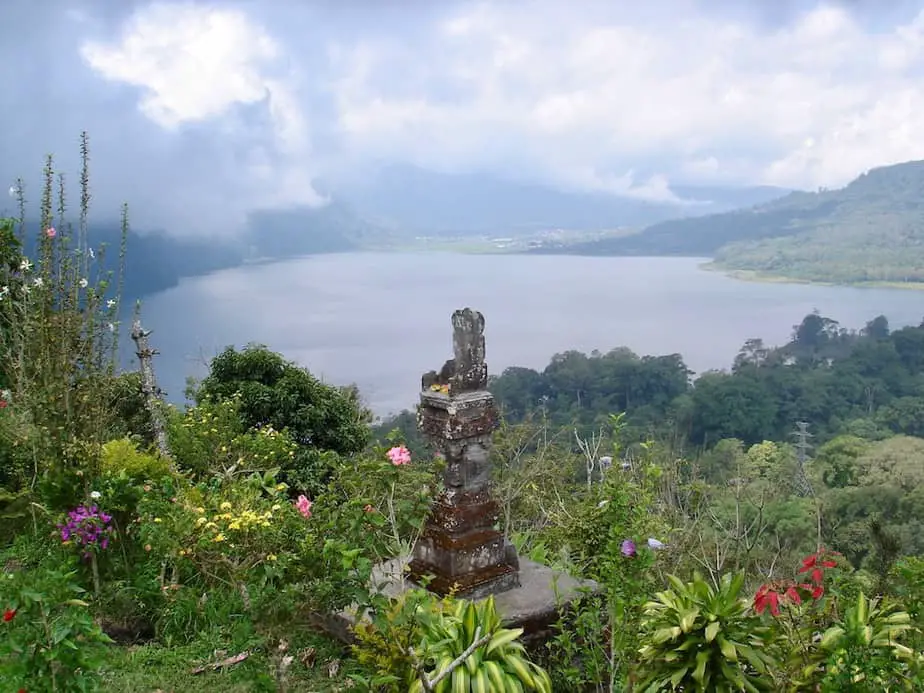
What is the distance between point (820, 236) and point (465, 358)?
150053 mm

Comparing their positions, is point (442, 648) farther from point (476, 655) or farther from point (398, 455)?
point (398, 455)

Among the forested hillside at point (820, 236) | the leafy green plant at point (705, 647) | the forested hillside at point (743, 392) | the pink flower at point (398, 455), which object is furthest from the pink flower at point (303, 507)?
the forested hillside at point (820, 236)

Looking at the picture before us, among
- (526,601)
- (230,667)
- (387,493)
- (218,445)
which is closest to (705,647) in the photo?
(526,601)

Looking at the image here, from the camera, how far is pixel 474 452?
4645 millimetres

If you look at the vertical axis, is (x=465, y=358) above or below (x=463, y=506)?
above

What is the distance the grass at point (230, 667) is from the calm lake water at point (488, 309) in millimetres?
45090

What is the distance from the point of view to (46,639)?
264 cm

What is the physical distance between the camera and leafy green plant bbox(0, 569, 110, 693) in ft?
8.59

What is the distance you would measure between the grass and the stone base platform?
181 millimetres

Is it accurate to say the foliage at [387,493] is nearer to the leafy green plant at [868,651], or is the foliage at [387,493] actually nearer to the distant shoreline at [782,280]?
the leafy green plant at [868,651]

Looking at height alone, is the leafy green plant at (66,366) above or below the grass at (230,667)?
above

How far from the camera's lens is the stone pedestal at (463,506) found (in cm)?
456

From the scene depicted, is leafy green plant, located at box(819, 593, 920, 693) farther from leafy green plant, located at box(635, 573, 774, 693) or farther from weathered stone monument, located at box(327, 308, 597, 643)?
weathered stone monument, located at box(327, 308, 597, 643)

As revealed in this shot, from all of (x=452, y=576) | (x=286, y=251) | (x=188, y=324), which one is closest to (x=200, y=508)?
(x=452, y=576)
